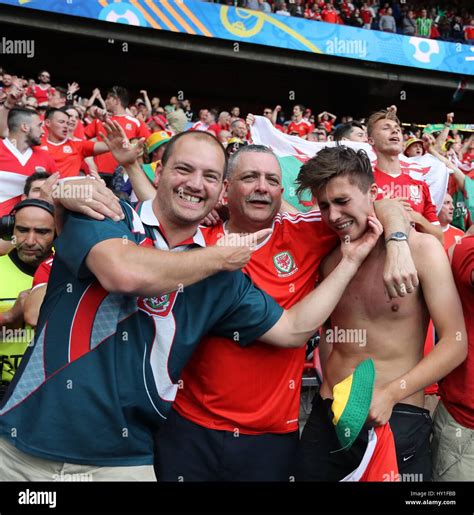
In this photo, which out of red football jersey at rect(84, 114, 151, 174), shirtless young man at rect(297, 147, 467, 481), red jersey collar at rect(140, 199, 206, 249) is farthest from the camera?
red football jersey at rect(84, 114, 151, 174)

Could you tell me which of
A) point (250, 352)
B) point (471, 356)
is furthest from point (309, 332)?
point (471, 356)

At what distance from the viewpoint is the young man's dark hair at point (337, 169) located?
2.41 m

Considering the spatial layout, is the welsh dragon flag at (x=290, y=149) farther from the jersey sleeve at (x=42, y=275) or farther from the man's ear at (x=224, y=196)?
the jersey sleeve at (x=42, y=275)

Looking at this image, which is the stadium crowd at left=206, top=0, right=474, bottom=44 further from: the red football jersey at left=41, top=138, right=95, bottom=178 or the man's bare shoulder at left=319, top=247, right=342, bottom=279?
the man's bare shoulder at left=319, top=247, right=342, bottom=279

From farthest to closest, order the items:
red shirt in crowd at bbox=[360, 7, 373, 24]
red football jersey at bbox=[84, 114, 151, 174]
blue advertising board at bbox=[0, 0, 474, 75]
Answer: red shirt in crowd at bbox=[360, 7, 373, 24], blue advertising board at bbox=[0, 0, 474, 75], red football jersey at bbox=[84, 114, 151, 174]

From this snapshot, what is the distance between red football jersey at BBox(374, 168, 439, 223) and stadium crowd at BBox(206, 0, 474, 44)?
13730mm

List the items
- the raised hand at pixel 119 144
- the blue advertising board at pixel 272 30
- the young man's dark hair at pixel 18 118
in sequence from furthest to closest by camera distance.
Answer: the blue advertising board at pixel 272 30
the young man's dark hair at pixel 18 118
the raised hand at pixel 119 144

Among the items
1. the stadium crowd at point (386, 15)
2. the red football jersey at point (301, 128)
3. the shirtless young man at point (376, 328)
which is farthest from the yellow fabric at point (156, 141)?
the stadium crowd at point (386, 15)

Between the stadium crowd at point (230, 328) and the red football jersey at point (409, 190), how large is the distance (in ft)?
5.97

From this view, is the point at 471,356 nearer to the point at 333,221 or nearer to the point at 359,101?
the point at 333,221

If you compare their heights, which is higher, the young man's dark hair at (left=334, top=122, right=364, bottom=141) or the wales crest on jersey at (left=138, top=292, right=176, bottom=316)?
the young man's dark hair at (left=334, top=122, right=364, bottom=141)

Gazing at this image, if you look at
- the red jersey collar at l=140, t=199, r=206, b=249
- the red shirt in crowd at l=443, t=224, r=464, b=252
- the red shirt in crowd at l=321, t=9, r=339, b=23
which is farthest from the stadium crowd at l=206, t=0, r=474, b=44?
the red jersey collar at l=140, t=199, r=206, b=249

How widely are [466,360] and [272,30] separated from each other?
1615 cm

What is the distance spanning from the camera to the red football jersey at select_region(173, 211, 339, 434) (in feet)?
7.64
